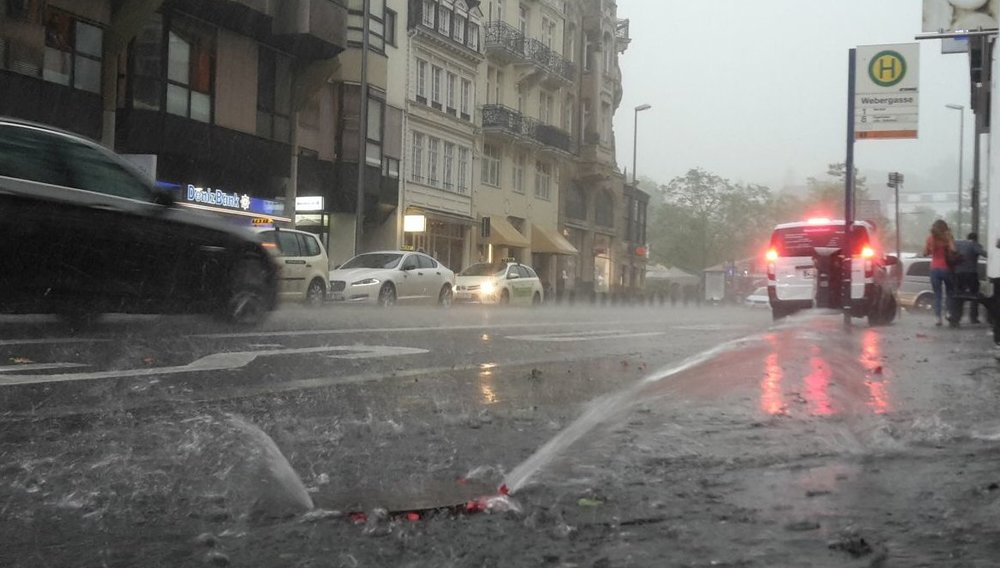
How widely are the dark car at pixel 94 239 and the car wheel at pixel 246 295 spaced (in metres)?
0.07

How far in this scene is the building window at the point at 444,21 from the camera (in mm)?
38594

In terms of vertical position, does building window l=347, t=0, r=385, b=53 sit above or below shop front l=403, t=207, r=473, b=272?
above

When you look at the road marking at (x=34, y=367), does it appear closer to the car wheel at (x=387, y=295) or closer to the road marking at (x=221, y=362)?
the road marking at (x=221, y=362)

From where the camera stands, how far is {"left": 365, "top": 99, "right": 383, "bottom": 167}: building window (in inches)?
1293

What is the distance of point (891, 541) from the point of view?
2.59 metres

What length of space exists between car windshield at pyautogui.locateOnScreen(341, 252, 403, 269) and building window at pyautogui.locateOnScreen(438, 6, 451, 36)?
1727 cm

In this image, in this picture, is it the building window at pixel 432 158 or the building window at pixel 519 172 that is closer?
the building window at pixel 432 158

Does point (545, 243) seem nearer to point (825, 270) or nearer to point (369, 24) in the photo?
point (369, 24)

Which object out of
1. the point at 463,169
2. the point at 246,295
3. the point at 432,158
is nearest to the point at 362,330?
the point at 246,295

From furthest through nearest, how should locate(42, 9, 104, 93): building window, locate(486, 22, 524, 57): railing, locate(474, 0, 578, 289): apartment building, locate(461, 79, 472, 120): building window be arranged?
locate(474, 0, 578, 289): apartment building, locate(486, 22, 524, 57): railing, locate(461, 79, 472, 120): building window, locate(42, 9, 104, 93): building window

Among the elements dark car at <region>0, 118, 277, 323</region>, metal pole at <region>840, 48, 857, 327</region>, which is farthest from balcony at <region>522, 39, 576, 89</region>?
dark car at <region>0, 118, 277, 323</region>

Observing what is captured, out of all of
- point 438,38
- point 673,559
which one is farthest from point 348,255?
point 673,559

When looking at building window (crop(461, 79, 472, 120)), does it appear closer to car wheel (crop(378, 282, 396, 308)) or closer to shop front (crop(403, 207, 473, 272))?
shop front (crop(403, 207, 473, 272))

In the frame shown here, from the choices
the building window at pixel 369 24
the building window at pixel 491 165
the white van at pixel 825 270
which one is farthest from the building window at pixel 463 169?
the white van at pixel 825 270
